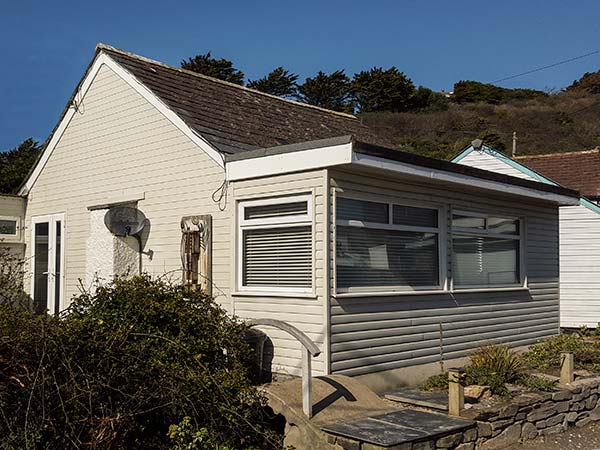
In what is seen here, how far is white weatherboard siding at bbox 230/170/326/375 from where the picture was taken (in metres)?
8.49

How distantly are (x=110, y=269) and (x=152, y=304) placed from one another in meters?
3.78

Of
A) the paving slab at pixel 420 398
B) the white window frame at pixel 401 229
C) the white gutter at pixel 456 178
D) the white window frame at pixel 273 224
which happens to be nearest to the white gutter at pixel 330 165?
the white gutter at pixel 456 178

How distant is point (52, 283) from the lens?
13.1 meters

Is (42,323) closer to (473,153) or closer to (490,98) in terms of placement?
(473,153)

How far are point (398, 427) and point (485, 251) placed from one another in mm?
5325

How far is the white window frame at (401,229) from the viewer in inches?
345

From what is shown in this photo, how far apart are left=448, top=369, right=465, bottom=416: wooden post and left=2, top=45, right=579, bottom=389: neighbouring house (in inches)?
57.5

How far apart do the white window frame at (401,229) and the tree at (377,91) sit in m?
50.6

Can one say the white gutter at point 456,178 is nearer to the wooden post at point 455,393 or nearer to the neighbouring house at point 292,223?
the neighbouring house at point 292,223

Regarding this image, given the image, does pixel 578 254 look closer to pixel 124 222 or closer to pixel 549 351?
pixel 549 351

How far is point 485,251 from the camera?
11633 millimetres

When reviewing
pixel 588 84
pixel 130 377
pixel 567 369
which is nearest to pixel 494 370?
pixel 567 369

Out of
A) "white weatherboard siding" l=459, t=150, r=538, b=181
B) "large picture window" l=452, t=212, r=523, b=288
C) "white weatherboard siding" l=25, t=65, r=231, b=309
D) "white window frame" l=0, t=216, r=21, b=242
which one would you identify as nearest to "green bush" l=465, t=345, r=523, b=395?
"large picture window" l=452, t=212, r=523, b=288

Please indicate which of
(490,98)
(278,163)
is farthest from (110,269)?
(490,98)
